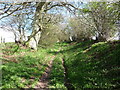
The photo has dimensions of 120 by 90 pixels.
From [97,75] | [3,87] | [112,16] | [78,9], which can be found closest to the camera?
[3,87]

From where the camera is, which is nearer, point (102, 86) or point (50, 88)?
point (102, 86)

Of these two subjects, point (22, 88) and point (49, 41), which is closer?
point (22, 88)

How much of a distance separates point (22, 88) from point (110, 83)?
204 inches

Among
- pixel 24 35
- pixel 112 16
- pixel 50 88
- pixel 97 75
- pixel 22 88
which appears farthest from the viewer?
pixel 24 35

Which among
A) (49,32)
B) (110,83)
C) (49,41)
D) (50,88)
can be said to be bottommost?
(50,88)

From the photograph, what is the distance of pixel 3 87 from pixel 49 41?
22.5 metres

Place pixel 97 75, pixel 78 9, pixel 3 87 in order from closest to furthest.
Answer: pixel 3 87 → pixel 97 75 → pixel 78 9

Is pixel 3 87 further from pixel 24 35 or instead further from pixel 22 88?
pixel 24 35

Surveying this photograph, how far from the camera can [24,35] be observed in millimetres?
24719

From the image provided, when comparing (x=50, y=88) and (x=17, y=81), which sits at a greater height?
(x=17, y=81)

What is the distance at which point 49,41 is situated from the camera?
93.8 feet

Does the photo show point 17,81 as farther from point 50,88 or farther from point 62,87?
point 62,87

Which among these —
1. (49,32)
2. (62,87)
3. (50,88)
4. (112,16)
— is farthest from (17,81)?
(49,32)

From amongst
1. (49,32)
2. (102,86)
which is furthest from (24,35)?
(102,86)
